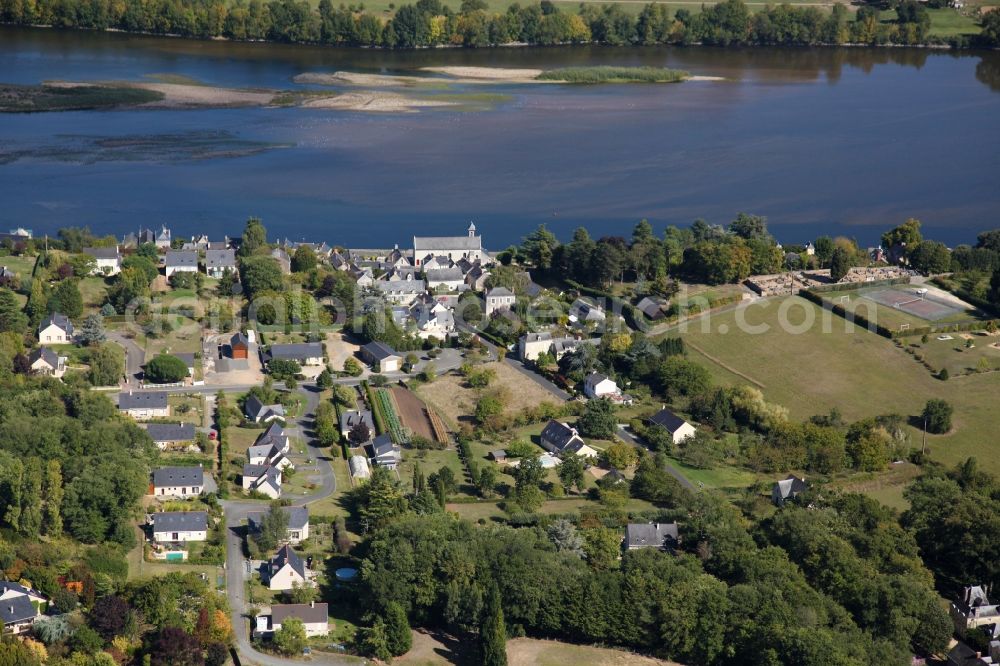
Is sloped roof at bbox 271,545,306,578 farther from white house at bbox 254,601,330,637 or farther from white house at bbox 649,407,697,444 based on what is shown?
white house at bbox 649,407,697,444

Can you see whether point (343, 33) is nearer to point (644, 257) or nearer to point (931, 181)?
point (931, 181)

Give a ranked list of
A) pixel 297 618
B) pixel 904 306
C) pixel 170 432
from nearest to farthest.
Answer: pixel 297 618 → pixel 170 432 → pixel 904 306

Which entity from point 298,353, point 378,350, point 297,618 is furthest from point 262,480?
point 378,350

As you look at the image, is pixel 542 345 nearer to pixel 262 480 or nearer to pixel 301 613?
pixel 262 480

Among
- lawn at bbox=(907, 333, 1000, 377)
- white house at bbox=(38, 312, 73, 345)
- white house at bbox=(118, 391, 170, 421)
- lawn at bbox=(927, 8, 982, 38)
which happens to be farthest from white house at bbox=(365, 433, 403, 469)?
lawn at bbox=(927, 8, 982, 38)

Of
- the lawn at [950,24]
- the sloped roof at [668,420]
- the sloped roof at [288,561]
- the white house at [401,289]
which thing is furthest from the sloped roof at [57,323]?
the lawn at [950,24]

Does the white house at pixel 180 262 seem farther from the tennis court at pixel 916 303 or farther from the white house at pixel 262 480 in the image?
the tennis court at pixel 916 303
